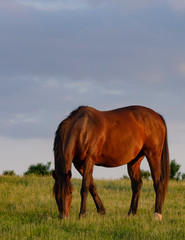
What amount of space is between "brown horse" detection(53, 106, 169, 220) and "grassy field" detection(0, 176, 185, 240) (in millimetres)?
601

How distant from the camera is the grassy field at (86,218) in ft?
24.2

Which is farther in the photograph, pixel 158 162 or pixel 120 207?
pixel 120 207

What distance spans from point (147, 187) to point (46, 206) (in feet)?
22.0

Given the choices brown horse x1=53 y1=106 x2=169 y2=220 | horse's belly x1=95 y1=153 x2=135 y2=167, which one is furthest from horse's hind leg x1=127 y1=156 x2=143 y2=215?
horse's belly x1=95 y1=153 x2=135 y2=167

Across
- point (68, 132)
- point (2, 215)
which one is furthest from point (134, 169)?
point (2, 215)

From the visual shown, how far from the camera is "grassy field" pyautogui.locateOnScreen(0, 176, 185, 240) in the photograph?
738 centimetres

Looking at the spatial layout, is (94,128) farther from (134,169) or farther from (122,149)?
(134,169)

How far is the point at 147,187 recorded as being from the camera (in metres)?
16.7

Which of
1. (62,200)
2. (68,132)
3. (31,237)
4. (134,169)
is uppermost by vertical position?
(68,132)

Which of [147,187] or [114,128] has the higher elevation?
[114,128]

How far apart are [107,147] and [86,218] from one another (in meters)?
1.90

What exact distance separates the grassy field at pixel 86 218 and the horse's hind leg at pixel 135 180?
36cm

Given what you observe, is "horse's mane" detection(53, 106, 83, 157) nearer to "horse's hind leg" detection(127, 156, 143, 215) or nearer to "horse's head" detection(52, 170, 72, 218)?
"horse's head" detection(52, 170, 72, 218)

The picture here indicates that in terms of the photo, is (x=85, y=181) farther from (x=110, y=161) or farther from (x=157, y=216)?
(x=157, y=216)
